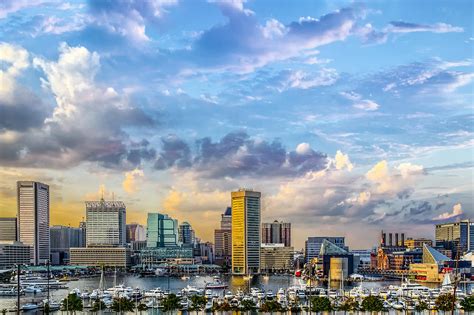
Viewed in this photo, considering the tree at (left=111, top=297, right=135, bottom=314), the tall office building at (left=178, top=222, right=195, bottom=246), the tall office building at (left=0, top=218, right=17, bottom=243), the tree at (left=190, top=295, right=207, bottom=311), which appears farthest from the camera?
the tall office building at (left=178, top=222, right=195, bottom=246)

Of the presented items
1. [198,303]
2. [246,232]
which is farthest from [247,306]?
[246,232]

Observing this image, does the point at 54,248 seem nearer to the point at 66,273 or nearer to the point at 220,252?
the point at 220,252

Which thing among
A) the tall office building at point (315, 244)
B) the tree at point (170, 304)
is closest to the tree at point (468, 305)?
the tree at point (170, 304)

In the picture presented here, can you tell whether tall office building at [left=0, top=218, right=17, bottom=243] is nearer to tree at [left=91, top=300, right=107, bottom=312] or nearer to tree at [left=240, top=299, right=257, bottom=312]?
tree at [left=91, top=300, right=107, bottom=312]

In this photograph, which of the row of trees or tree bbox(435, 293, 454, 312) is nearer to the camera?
the row of trees

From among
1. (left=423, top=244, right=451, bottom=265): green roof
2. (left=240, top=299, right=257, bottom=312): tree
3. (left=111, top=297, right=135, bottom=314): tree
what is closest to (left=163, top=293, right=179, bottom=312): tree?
(left=111, top=297, right=135, bottom=314): tree

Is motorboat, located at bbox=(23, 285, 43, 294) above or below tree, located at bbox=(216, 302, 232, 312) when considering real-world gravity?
below
